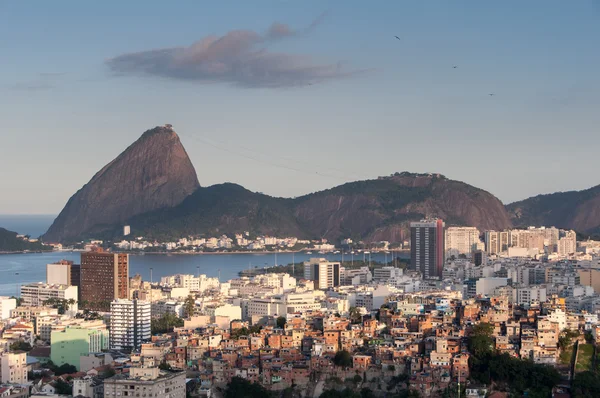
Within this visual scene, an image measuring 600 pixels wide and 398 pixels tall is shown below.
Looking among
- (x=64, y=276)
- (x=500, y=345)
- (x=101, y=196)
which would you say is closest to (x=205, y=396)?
(x=500, y=345)

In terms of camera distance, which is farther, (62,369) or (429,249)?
(429,249)

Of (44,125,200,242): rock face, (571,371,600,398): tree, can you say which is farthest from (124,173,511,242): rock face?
(571,371,600,398): tree

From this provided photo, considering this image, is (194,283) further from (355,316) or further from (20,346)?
(20,346)

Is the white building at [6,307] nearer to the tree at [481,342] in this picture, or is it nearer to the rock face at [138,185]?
the tree at [481,342]

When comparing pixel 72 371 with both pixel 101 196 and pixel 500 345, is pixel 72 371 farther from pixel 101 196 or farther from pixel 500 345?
pixel 101 196

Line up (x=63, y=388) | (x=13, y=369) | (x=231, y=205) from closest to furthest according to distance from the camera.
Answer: (x=63, y=388)
(x=13, y=369)
(x=231, y=205)

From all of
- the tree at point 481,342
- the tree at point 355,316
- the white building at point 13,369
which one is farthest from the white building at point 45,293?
the tree at point 481,342

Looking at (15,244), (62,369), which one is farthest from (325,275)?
(15,244)
